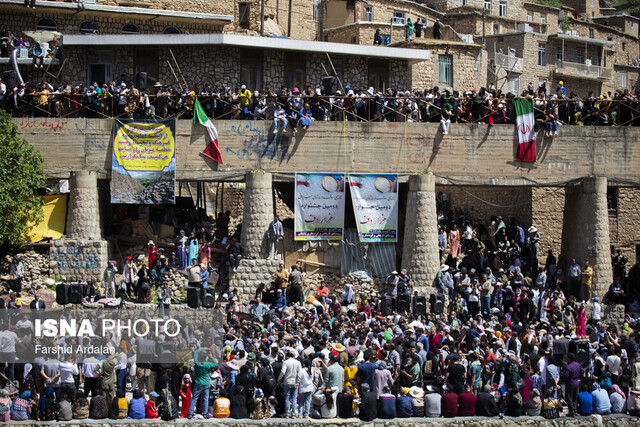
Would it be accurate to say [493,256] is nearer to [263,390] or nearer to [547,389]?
[547,389]

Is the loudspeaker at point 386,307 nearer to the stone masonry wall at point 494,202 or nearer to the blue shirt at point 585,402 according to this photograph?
the blue shirt at point 585,402

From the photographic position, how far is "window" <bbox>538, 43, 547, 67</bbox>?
5600 cm

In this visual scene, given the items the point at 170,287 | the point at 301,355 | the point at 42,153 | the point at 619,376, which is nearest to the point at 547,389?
the point at 619,376

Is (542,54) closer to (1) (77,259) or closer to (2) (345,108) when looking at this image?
(2) (345,108)

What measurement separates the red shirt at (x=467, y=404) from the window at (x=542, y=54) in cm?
3895

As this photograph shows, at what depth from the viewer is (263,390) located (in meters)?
20.1

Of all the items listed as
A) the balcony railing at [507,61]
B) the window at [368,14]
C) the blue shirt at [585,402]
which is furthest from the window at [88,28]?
the balcony railing at [507,61]

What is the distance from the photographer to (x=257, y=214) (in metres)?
28.2

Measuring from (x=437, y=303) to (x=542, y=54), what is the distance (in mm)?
32941

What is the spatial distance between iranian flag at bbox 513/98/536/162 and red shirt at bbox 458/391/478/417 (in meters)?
11.5

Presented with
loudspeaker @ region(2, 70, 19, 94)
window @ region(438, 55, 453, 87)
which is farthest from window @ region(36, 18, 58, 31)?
window @ region(438, 55, 453, 87)

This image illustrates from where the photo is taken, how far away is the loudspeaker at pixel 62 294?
2542 cm

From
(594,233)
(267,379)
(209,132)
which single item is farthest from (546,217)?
(267,379)

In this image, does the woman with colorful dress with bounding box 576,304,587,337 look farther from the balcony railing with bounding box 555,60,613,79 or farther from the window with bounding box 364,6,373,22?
the balcony railing with bounding box 555,60,613,79
